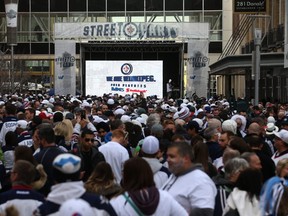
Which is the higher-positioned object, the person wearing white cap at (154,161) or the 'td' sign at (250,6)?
the 'td' sign at (250,6)

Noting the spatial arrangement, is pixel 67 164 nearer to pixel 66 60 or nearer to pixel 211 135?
pixel 211 135

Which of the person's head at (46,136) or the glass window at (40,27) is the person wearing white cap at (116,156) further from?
the glass window at (40,27)

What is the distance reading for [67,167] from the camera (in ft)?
17.6

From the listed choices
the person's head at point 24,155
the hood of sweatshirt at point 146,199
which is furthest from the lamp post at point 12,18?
the hood of sweatshirt at point 146,199

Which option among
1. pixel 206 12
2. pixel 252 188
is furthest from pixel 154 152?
pixel 206 12

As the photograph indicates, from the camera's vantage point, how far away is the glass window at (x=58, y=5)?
59.5 meters

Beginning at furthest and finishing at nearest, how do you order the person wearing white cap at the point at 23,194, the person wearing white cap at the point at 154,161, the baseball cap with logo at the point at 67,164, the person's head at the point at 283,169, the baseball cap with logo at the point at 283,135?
1. the baseball cap with logo at the point at 283,135
2. the person's head at the point at 283,169
3. the person wearing white cap at the point at 154,161
4. the person wearing white cap at the point at 23,194
5. the baseball cap with logo at the point at 67,164

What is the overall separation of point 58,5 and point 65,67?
51.7ft

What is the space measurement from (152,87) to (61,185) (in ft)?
138

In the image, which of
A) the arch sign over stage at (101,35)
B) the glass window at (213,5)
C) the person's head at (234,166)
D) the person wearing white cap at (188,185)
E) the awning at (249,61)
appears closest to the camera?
the person wearing white cap at (188,185)

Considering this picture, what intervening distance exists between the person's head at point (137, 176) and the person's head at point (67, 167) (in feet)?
2.18

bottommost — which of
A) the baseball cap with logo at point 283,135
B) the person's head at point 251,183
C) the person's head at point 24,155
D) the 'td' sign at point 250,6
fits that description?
the person's head at point 251,183

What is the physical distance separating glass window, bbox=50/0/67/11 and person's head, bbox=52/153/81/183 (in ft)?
180

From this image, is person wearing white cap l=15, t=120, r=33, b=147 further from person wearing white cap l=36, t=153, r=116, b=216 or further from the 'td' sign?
the 'td' sign
